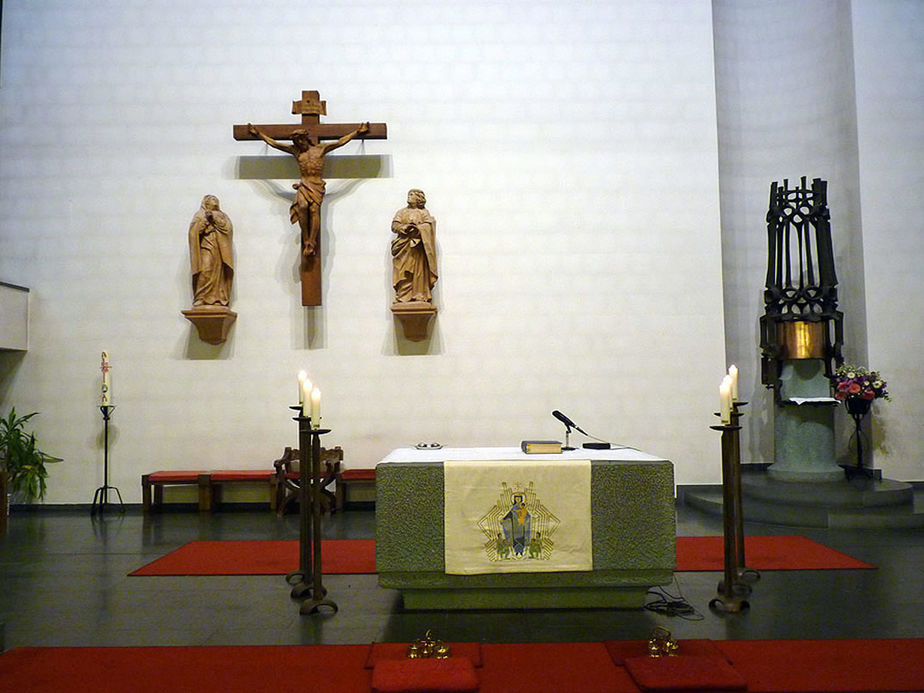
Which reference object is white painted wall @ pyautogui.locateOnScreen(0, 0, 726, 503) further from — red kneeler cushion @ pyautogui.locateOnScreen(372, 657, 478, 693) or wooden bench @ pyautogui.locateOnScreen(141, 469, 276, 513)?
red kneeler cushion @ pyautogui.locateOnScreen(372, 657, 478, 693)

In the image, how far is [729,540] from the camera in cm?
403

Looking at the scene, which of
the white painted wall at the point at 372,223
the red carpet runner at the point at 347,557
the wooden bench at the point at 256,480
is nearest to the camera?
the red carpet runner at the point at 347,557

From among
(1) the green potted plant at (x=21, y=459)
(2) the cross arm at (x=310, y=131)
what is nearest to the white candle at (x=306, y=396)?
(2) the cross arm at (x=310, y=131)

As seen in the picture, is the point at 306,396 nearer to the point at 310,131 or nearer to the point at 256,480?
the point at 256,480

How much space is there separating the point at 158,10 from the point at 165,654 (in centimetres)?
716

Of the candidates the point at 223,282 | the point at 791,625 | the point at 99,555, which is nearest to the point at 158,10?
the point at 223,282

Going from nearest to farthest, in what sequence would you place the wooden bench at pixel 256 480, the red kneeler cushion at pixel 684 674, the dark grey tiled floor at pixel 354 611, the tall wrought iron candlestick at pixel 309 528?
the red kneeler cushion at pixel 684 674, the dark grey tiled floor at pixel 354 611, the tall wrought iron candlestick at pixel 309 528, the wooden bench at pixel 256 480

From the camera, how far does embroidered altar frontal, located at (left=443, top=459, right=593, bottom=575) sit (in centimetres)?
391

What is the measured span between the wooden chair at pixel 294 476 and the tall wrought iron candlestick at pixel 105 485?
65.5 inches

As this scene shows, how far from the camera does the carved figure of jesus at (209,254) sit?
780cm

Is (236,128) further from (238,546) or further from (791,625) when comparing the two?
(791,625)

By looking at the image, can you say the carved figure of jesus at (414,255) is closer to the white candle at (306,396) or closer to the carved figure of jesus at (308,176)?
the carved figure of jesus at (308,176)

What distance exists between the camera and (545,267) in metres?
8.12

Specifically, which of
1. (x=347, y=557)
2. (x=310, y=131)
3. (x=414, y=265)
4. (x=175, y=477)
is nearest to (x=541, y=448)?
(x=347, y=557)
